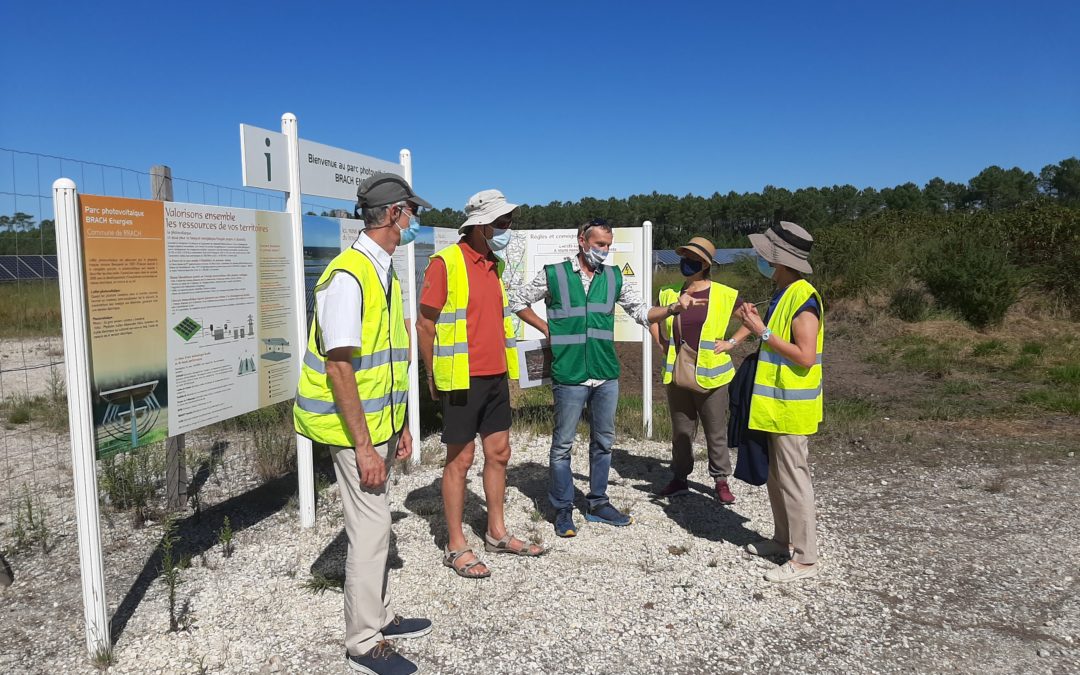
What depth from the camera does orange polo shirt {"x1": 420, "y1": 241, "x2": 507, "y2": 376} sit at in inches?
156

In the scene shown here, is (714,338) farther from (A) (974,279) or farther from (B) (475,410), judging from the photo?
(A) (974,279)

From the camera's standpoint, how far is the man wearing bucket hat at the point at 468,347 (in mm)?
3984

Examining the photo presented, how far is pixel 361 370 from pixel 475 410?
1.22 metres

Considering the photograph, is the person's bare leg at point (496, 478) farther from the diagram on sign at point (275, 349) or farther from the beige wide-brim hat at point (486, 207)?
the diagram on sign at point (275, 349)

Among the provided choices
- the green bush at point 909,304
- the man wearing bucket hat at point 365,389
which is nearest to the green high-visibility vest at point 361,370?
the man wearing bucket hat at point 365,389

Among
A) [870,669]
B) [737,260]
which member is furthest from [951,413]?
[737,260]

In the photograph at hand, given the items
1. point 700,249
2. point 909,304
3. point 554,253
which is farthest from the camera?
point 909,304

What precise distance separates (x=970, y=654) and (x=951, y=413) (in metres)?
5.64

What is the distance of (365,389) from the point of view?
299 centimetres

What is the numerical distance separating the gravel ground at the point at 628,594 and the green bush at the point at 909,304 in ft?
37.1

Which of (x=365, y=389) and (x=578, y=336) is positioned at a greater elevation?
(x=578, y=336)

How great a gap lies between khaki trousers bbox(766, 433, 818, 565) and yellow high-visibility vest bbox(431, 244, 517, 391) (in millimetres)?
Result: 1847

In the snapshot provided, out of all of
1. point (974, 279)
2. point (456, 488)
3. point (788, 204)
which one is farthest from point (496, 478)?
point (788, 204)

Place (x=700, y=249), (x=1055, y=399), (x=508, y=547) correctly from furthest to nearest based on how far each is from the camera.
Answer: (x=1055, y=399), (x=700, y=249), (x=508, y=547)
